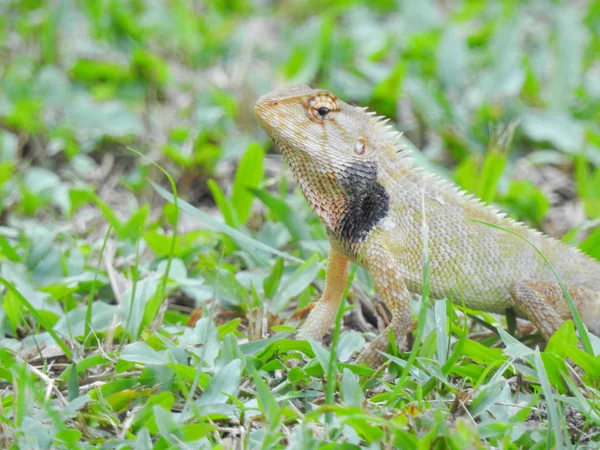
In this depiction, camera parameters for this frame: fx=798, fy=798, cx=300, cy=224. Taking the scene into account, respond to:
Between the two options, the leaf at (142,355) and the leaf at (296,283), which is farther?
the leaf at (296,283)

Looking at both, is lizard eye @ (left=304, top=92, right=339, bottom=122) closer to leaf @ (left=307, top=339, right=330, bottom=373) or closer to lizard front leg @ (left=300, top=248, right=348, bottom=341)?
lizard front leg @ (left=300, top=248, right=348, bottom=341)

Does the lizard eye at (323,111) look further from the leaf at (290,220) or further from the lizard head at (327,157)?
the leaf at (290,220)

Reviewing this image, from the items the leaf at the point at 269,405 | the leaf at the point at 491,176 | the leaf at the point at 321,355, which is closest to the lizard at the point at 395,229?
the leaf at the point at 321,355

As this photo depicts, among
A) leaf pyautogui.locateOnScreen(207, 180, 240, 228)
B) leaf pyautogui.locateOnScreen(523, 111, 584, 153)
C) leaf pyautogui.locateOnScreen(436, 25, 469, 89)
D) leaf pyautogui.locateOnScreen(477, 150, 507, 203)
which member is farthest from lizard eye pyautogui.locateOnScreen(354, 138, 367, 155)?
leaf pyautogui.locateOnScreen(436, 25, 469, 89)

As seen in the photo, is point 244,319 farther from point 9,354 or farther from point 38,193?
point 38,193

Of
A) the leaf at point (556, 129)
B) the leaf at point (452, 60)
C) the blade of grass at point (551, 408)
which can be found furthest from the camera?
the leaf at point (452, 60)

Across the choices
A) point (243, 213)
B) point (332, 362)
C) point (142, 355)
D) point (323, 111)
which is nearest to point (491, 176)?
point (243, 213)

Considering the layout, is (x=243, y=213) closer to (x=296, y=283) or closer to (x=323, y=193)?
(x=296, y=283)
